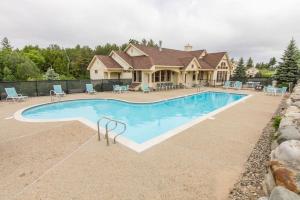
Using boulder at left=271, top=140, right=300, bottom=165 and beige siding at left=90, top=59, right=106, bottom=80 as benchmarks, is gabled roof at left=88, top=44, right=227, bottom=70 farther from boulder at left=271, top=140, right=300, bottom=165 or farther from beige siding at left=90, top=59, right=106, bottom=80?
boulder at left=271, top=140, right=300, bottom=165

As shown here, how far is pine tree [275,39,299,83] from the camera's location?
22.2 metres

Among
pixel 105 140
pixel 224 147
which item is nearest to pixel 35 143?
pixel 105 140

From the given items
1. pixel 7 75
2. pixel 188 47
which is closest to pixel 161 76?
pixel 188 47

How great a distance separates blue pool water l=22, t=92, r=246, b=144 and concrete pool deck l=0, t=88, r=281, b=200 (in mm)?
2734

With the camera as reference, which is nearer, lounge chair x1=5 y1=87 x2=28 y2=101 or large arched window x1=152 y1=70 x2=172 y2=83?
lounge chair x1=5 y1=87 x2=28 y2=101

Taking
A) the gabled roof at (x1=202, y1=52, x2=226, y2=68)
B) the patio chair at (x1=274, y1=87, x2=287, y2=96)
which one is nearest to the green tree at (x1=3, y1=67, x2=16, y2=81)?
the gabled roof at (x1=202, y1=52, x2=226, y2=68)

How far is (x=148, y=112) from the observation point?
12.2m

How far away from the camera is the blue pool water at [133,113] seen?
31.1ft

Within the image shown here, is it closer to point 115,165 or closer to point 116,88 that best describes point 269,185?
point 115,165

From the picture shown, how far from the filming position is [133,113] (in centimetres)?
1209

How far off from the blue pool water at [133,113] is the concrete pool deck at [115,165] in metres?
2.73

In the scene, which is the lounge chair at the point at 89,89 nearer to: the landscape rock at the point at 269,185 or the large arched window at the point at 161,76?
the large arched window at the point at 161,76

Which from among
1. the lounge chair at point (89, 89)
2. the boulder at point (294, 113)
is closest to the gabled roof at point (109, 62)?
the lounge chair at point (89, 89)

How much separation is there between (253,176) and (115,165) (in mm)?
3188
